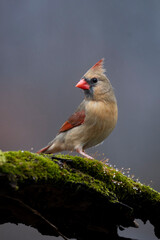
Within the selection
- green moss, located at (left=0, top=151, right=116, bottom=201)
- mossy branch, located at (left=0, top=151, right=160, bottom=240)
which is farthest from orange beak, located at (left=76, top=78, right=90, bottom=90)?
green moss, located at (left=0, top=151, right=116, bottom=201)

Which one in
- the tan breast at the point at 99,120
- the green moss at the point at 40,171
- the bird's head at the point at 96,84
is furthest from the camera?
the bird's head at the point at 96,84

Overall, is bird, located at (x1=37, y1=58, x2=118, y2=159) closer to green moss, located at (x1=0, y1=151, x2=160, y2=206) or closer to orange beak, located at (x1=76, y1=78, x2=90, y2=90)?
orange beak, located at (x1=76, y1=78, x2=90, y2=90)

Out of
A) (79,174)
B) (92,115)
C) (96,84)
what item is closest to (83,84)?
(96,84)

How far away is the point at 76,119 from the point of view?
109 inches

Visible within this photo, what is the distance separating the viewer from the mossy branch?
1.57 meters

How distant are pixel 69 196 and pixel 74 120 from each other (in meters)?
1.15

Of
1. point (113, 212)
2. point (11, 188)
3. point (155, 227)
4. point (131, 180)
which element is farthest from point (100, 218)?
point (11, 188)

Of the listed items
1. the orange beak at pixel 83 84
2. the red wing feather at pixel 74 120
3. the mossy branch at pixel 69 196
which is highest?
the orange beak at pixel 83 84

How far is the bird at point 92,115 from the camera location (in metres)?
2.65

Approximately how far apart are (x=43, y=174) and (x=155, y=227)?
3.96 feet

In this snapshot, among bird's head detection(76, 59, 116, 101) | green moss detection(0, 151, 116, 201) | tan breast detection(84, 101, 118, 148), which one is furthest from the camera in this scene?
bird's head detection(76, 59, 116, 101)

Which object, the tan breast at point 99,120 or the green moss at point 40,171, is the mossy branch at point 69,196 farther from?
the tan breast at point 99,120

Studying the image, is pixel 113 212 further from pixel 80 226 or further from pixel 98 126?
pixel 98 126

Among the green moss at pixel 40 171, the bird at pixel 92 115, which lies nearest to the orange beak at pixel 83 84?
the bird at pixel 92 115
